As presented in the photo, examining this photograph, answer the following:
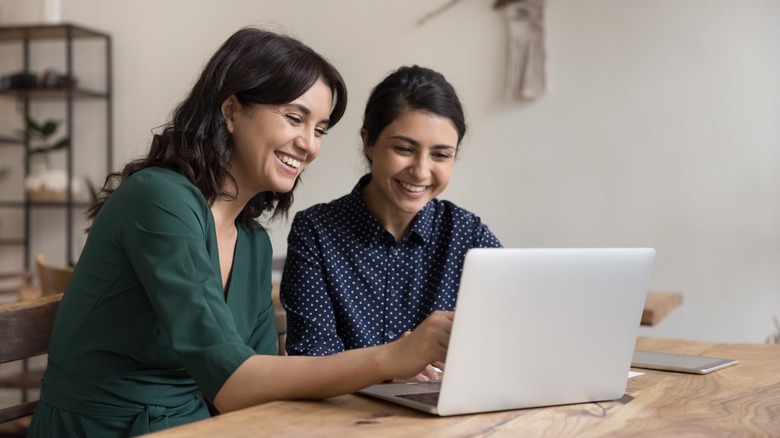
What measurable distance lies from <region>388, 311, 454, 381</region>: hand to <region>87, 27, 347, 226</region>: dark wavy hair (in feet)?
1.71

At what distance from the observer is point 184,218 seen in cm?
115

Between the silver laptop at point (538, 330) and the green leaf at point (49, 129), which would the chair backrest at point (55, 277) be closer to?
the silver laptop at point (538, 330)

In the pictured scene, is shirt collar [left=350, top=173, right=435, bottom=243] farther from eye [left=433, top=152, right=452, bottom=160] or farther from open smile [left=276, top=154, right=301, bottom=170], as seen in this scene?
open smile [left=276, top=154, right=301, bottom=170]

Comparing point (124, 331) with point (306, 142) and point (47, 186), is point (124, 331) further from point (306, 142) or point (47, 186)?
point (47, 186)

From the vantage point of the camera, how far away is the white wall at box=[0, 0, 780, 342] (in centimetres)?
355

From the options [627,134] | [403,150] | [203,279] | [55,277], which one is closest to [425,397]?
[203,279]

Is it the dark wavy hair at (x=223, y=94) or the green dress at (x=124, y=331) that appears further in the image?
the dark wavy hair at (x=223, y=94)

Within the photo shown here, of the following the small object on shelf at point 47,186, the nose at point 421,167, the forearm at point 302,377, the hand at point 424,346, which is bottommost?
the forearm at point 302,377

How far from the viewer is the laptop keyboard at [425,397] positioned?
1038 millimetres

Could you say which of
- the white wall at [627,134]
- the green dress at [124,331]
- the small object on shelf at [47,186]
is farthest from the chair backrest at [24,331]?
the small object on shelf at [47,186]

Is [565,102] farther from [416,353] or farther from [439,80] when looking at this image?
[416,353]

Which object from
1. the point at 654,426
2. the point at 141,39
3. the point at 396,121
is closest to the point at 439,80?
the point at 396,121

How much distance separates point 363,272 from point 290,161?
37 centimetres

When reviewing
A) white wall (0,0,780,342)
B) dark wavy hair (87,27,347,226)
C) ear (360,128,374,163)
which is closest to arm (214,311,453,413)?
dark wavy hair (87,27,347,226)
